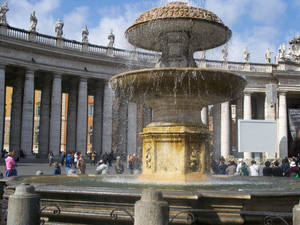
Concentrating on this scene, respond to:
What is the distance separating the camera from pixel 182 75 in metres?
11.7

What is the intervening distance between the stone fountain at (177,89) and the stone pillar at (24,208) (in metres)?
5.63

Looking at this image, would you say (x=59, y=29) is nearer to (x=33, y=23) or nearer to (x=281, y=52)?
(x=33, y=23)

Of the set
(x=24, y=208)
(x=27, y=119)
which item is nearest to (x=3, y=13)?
(x=27, y=119)

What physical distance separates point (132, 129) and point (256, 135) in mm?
22008

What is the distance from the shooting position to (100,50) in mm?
46781

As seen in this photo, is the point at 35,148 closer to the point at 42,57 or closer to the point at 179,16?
the point at 42,57

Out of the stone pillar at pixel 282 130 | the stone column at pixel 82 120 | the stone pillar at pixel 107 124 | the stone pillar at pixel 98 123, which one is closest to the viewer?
the stone column at pixel 82 120

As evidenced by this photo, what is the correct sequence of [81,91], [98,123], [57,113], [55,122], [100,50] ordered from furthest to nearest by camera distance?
[98,123] < [100,50] < [81,91] < [57,113] < [55,122]

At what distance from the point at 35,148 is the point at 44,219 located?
74.0m

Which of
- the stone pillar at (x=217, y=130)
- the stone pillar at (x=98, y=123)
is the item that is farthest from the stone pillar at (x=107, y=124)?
the stone pillar at (x=217, y=130)

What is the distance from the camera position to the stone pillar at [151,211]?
645 centimetres

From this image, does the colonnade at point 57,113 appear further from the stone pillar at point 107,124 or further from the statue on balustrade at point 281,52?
the statue on balustrade at point 281,52

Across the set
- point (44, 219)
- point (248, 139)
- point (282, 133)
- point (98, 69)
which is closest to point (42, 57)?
point (98, 69)

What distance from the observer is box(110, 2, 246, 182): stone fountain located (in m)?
12.2
